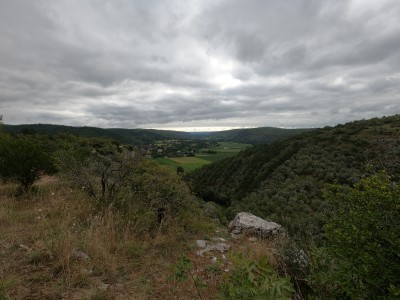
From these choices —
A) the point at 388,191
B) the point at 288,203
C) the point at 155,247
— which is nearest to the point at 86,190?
the point at 155,247

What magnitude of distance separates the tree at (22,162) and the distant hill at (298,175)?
14.3 metres

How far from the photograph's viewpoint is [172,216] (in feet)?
19.3

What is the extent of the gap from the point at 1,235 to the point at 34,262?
129cm

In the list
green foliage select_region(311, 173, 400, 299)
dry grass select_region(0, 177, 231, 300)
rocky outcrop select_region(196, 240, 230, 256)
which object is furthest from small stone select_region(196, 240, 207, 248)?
green foliage select_region(311, 173, 400, 299)

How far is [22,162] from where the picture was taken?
23.1ft

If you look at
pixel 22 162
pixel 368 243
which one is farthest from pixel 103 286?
pixel 22 162

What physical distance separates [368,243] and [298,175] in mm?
32351

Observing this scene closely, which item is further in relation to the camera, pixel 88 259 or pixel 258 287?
pixel 88 259

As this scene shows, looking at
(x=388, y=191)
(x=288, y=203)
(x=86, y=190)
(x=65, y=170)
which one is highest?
(x=388, y=191)

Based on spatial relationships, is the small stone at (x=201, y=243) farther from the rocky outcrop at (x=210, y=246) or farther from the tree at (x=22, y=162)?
the tree at (x=22, y=162)

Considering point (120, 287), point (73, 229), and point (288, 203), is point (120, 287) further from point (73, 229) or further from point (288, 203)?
point (288, 203)

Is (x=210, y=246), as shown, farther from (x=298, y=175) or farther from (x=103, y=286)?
(x=298, y=175)

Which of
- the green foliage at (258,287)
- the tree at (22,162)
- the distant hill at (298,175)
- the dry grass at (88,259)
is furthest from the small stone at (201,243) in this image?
the distant hill at (298,175)

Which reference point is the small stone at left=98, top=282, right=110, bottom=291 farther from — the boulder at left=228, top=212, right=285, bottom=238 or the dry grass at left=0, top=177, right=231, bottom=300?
the boulder at left=228, top=212, right=285, bottom=238
